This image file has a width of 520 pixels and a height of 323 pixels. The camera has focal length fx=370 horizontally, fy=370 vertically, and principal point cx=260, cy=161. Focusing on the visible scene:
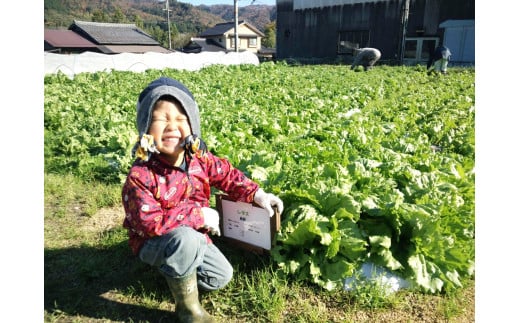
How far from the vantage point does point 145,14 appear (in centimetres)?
14212

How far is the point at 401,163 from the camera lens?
14.0ft

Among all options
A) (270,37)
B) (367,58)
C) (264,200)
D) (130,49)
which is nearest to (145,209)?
(264,200)

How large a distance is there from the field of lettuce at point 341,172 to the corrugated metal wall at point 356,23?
21.9m

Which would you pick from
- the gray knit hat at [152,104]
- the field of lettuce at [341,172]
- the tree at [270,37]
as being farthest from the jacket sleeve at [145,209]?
the tree at [270,37]

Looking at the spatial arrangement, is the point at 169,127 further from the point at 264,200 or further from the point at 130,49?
the point at 130,49

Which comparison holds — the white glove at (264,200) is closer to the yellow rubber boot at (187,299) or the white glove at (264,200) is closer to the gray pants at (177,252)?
the gray pants at (177,252)

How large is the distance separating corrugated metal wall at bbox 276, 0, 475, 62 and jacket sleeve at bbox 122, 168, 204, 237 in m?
30.2

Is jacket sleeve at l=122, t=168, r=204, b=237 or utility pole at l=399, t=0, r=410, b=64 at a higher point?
utility pole at l=399, t=0, r=410, b=64

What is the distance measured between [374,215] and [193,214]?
1538 millimetres

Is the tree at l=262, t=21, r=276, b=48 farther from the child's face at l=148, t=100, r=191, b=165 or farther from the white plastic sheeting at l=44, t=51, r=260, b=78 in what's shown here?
the child's face at l=148, t=100, r=191, b=165

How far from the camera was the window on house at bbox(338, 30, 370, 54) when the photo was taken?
31.7 metres

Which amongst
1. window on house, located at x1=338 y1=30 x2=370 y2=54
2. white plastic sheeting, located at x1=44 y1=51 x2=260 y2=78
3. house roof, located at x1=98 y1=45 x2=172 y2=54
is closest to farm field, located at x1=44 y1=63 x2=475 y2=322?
white plastic sheeting, located at x1=44 y1=51 x2=260 y2=78

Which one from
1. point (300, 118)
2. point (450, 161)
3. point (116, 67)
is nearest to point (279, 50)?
point (116, 67)

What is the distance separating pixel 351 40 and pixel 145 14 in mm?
129479
